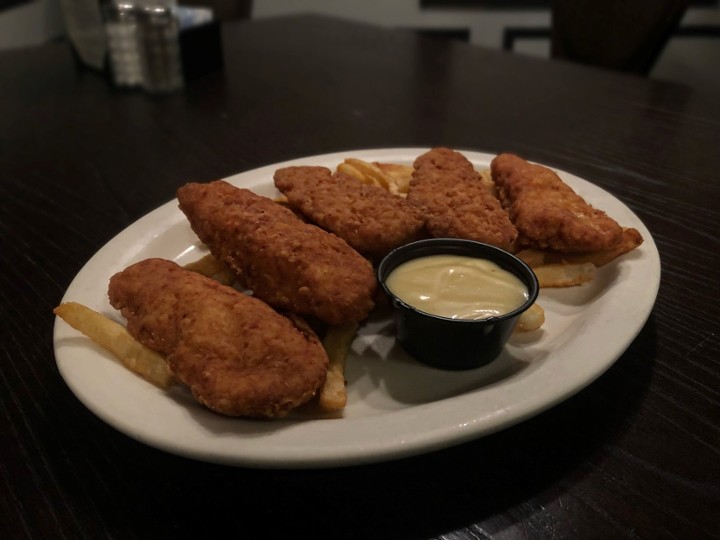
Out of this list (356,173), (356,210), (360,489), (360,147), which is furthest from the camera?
(360,147)

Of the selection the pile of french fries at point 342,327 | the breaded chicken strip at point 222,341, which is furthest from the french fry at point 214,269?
the breaded chicken strip at point 222,341

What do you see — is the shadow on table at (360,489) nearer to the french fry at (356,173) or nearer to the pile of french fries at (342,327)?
the pile of french fries at (342,327)

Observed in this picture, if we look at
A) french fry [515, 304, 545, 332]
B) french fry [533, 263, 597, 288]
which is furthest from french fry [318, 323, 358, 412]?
french fry [533, 263, 597, 288]

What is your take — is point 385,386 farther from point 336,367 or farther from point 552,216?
point 552,216

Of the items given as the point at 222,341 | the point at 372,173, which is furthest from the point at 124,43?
the point at 222,341

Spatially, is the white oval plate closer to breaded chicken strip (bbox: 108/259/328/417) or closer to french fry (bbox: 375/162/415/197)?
breaded chicken strip (bbox: 108/259/328/417)

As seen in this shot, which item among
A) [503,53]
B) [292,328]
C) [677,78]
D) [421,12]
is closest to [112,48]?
[503,53]

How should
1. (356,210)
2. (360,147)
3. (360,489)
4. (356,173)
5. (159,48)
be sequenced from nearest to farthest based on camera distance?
1. (360,489)
2. (356,210)
3. (356,173)
4. (360,147)
5. (159,48)
